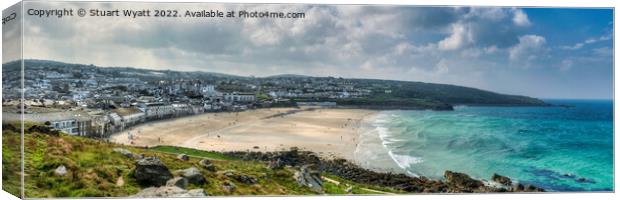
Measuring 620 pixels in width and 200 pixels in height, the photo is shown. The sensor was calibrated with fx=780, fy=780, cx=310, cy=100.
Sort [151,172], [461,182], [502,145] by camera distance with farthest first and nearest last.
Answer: [502,145], [461,182], [151,172]

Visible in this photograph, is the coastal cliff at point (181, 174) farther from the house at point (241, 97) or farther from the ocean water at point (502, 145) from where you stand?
the house at point (241, 97)

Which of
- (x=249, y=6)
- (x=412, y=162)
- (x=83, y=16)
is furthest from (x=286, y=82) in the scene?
(x=83, y=16)

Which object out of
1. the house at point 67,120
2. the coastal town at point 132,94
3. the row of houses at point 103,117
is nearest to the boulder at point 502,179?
the coastal town at point 132,94

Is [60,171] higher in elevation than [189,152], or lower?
lower

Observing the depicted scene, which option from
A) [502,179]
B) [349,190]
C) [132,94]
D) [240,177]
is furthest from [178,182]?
[502,179]

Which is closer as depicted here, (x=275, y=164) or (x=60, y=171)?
(x=60, y=171)

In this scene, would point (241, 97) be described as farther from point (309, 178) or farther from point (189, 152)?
point (309, 178)

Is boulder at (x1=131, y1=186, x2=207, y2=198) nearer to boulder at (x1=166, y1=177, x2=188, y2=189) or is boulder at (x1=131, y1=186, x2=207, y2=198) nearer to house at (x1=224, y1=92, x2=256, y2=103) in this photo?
boulder at (x1=166, y1=177, x2=188, y2=189)
